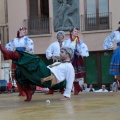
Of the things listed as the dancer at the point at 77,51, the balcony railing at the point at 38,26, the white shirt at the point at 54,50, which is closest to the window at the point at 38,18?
the balcony railing at the point at 38,26

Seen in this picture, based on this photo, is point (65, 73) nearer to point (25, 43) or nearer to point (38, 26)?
point (25, 43)

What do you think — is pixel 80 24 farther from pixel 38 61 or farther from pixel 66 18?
pixel 38 61

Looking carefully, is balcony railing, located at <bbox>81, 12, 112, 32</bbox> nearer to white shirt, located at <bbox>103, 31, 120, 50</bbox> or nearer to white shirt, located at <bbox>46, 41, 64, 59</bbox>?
white shirt, located at <bbox>46, 41, 64, 59</bbox>

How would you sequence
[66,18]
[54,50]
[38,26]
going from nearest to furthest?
[54,50]
[66,18]
[38,26]

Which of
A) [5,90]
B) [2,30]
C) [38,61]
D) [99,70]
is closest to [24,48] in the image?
[38,61]

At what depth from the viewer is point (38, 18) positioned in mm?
22312

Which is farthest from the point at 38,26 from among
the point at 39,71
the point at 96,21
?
the point at 39,71

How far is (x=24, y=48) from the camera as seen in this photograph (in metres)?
9.30

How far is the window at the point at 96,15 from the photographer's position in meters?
21.0

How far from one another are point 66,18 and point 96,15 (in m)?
1.44

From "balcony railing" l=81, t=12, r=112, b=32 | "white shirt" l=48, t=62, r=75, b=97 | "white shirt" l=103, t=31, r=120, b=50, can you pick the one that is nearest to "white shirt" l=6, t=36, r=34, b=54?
"white shirt" l=103, t=31, r=120, b=50

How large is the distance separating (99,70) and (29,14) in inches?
182

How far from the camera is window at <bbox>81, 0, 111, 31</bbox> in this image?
21.0 m

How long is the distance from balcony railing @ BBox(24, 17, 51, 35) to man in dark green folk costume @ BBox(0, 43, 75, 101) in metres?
14.6
